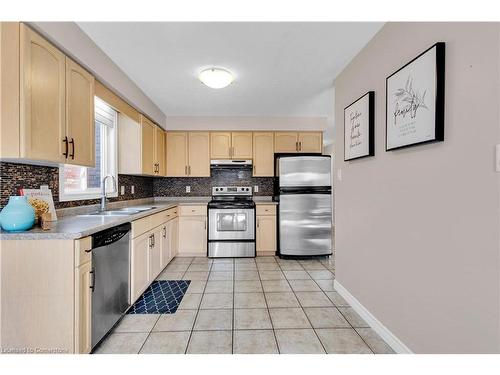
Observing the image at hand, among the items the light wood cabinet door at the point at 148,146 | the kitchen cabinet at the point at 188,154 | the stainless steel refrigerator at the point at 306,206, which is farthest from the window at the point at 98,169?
the stainless steel refrigerator at the point at 306,206

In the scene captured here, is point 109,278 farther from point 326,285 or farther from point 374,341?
point 326,285

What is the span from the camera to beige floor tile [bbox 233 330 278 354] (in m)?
1.80

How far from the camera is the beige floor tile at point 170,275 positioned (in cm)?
321

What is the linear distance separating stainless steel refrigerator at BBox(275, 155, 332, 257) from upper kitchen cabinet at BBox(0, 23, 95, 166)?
279 centimetres

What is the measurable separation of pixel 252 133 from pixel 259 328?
320 centimetres

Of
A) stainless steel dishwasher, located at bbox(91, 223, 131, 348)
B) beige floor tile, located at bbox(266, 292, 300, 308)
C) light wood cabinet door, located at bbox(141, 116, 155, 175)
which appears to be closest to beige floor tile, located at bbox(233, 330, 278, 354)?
beige floor tile, located at bbox(266, 292, 300, 308)

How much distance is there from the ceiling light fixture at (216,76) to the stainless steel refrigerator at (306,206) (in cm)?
171

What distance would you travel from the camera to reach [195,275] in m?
3.32

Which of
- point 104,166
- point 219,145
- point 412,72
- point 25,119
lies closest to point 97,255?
point 25,119

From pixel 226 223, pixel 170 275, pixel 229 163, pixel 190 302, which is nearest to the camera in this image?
pixel 190 302

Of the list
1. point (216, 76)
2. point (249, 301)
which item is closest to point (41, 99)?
point (216, 76)

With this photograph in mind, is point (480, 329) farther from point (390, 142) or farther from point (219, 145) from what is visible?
point (219, 145)

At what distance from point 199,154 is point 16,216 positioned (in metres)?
3.11

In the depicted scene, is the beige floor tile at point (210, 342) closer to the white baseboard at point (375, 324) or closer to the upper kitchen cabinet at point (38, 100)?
the white baseboard at point (375, 324)
